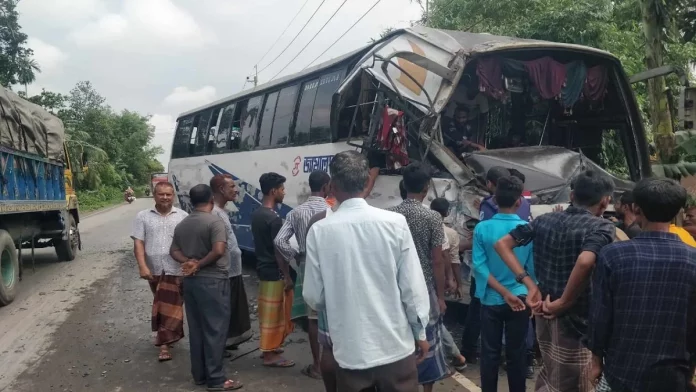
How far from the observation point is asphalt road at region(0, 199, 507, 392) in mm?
4711

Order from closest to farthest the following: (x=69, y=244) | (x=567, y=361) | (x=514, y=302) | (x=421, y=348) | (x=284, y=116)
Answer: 1. (x=421, y=348)
2. (x=567, y=361)
3. (x=514, y=302)
4. (x=284, y=116)
5. (x=69, y=244)

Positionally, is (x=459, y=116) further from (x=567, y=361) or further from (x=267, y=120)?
(x=567, y=361)

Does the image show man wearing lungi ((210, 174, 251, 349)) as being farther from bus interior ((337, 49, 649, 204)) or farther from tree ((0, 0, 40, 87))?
tree ((0, 0, 40, 87))

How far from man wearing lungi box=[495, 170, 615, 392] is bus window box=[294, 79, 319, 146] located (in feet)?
15.9

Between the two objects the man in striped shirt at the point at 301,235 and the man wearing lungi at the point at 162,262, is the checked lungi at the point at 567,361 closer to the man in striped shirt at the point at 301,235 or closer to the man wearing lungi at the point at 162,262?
the man in striped shirt at the point at 301,235

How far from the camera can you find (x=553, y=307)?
9.83ft

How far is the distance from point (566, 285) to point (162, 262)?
11.5ft

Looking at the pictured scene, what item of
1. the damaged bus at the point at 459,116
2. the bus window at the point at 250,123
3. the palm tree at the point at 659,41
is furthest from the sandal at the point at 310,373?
the palm tree at the point at 659,41

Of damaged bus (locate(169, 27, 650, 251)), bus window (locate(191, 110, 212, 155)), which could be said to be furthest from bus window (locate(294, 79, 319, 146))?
bus window (locate(191, 110, 212, 155))

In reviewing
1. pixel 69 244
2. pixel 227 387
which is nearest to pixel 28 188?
pixel 69 244

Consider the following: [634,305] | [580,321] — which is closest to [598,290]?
[634,305]

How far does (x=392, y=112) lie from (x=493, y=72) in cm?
115

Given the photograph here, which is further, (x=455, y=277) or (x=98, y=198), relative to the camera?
(x=98, y=198)

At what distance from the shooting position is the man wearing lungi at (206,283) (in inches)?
175
